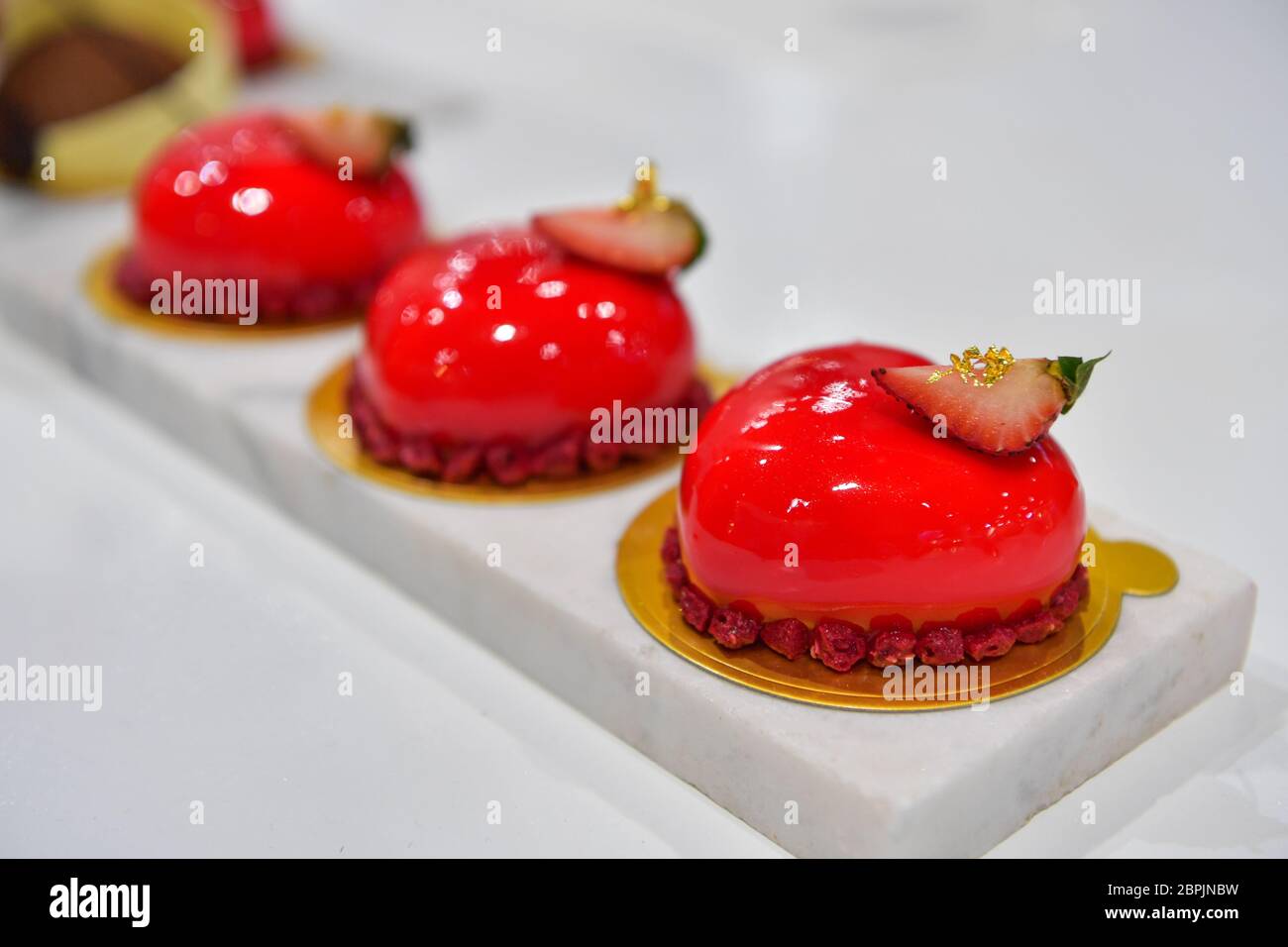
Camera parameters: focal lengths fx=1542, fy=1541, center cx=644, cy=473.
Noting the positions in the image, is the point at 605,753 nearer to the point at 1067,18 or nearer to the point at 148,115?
the point at 148,115

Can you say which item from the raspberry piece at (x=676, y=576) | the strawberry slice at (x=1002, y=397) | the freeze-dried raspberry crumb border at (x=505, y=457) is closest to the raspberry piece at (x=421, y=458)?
the freeze-dried raspberry crumb border at (x=505, y=457)

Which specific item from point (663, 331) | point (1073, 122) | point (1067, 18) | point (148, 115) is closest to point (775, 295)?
point (663, 331)

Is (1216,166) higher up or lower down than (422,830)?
higher up

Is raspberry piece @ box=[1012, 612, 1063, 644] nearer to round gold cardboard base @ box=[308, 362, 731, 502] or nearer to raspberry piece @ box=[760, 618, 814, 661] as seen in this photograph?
raspberry piece @ box=[760, 618, 814, 661]

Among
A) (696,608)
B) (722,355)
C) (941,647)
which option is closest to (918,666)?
(941,647)

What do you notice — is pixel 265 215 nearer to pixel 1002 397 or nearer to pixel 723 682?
pixel 723 682

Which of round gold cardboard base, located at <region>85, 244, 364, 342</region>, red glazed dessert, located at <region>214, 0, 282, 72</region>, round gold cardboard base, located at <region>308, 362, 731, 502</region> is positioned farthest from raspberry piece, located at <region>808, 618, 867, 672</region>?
red glazed dessert, located at <region>214, 0, 282, 72</region>
